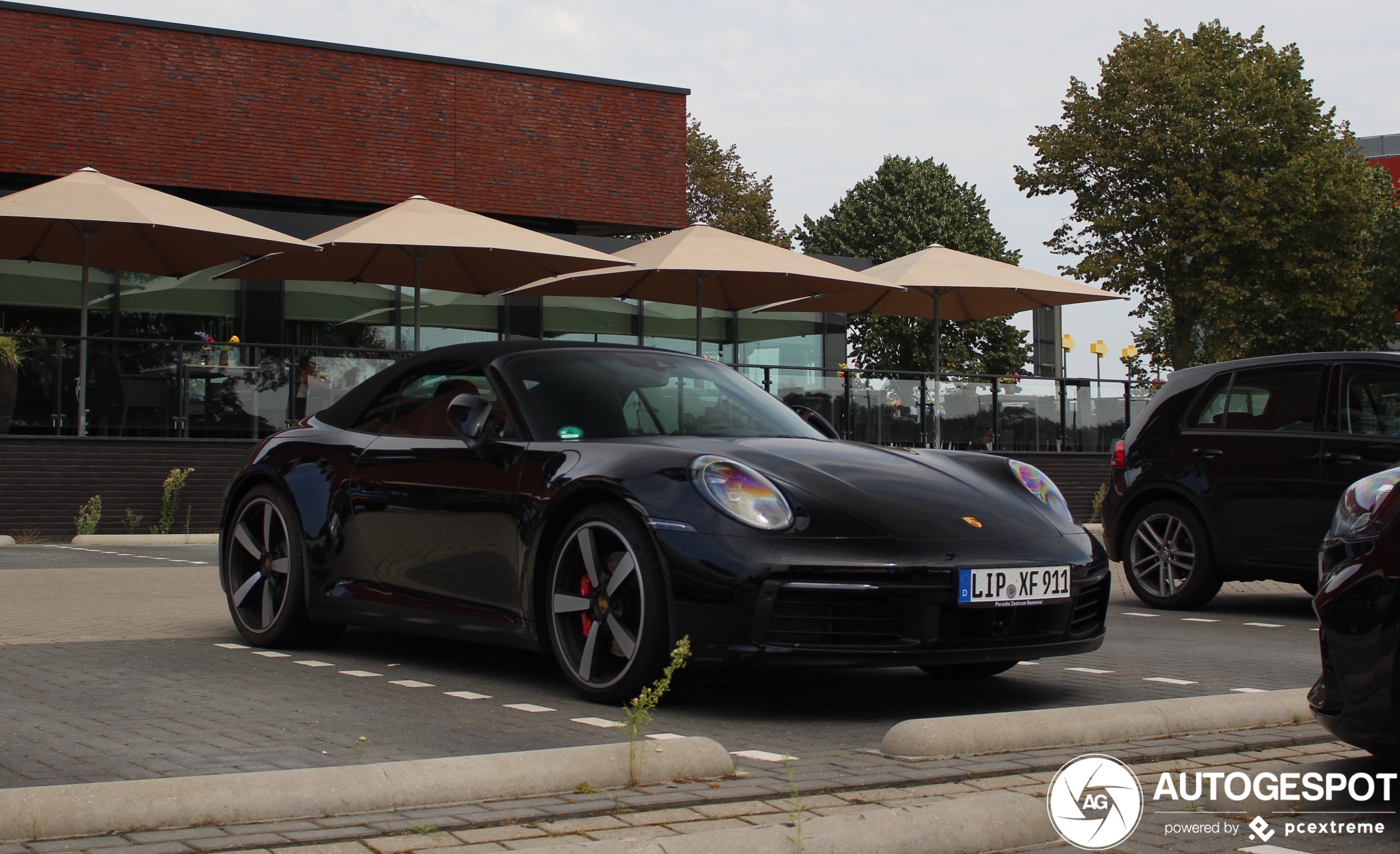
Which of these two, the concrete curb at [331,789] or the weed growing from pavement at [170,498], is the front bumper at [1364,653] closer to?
the concrete curb at [331,789]

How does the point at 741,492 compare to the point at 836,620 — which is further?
the point at 741,492

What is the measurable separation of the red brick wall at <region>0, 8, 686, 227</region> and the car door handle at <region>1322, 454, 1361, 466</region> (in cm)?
2260

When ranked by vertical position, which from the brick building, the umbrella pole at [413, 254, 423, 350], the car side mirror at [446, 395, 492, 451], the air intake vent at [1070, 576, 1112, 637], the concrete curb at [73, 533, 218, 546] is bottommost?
the concrete curb at [73, 533, 218, 546]

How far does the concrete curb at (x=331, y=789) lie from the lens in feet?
10.9

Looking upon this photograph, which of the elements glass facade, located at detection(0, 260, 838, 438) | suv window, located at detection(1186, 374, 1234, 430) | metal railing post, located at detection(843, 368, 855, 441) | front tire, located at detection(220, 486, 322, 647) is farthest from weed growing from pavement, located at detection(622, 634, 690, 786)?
metal railing post, located at detection(843, 368, 855, 441)

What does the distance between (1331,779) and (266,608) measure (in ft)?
15.2

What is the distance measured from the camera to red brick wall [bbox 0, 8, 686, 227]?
2633cm

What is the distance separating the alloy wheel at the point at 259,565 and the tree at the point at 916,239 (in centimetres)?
5040

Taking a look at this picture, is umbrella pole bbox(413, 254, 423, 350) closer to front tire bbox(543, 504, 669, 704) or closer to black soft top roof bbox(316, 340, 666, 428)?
black soft top roof bbox(316, 340, 666, 428)

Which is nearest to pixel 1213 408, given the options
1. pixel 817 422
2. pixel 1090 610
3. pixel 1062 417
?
pixel 817 422

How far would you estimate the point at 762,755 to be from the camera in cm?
445

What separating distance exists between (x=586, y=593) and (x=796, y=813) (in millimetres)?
2010

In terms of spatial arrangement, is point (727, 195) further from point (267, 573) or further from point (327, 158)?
point (267, 573)

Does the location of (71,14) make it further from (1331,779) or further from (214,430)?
(1331,779)
